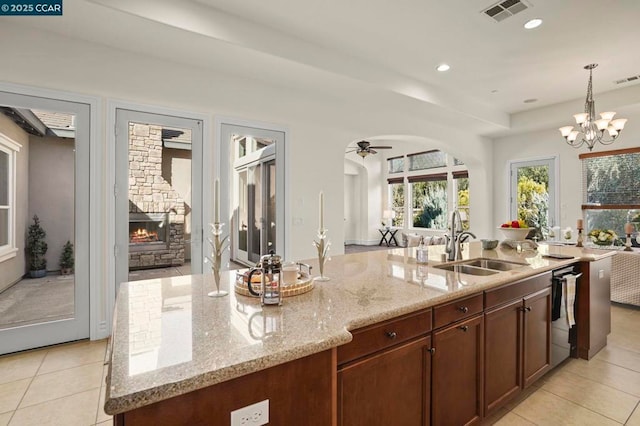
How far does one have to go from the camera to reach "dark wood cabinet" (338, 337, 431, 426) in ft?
4.10

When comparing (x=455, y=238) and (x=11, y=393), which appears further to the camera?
(x=455, y=238)

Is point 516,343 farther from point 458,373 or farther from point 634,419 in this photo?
point 634,419

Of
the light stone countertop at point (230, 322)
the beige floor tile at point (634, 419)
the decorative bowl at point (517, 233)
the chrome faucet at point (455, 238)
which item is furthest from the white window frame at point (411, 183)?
the light stone countertop at point (230, 322)

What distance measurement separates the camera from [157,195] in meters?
3.39

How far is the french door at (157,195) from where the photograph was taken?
3201 millimetres

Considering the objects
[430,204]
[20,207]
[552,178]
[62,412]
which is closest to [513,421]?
[62,412]

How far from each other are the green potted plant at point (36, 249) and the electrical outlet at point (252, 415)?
3019mm

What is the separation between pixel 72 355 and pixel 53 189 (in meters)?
1.46

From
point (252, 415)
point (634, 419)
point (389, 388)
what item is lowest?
point (634, 419)

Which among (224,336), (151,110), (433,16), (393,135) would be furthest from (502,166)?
(224,336)

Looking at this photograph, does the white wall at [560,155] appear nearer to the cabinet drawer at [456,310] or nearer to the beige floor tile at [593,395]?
the beige floor tile at [593,395]

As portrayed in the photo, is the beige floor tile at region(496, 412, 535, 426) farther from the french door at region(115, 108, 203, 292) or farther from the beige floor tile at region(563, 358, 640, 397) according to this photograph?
the french door at region(115, 108, 203, 292)

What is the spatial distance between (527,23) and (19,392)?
5.18 m

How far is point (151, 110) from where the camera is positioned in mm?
3297
